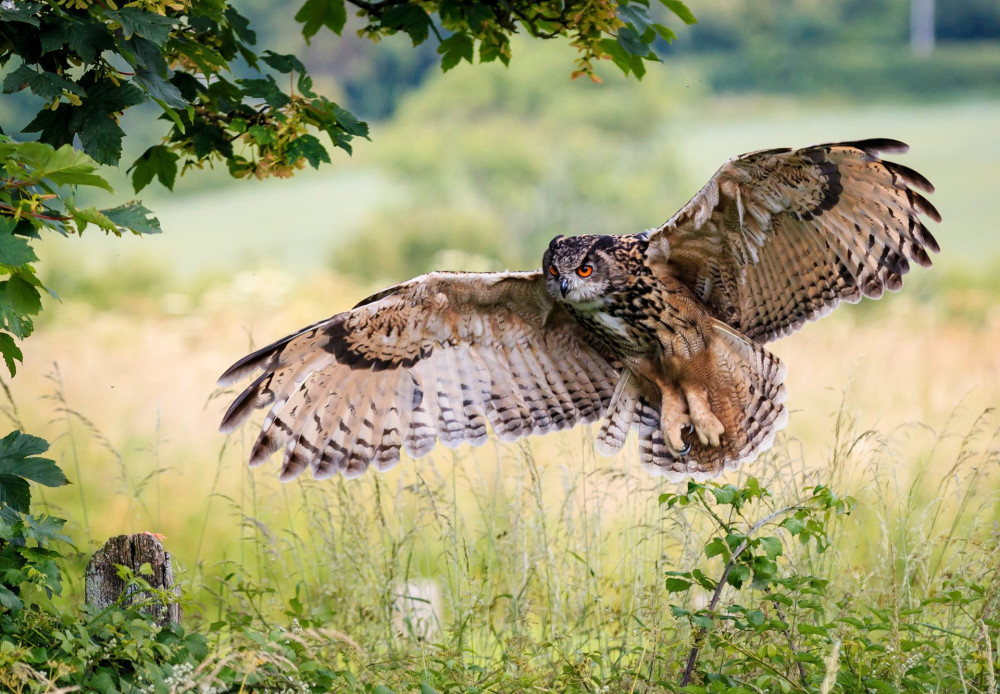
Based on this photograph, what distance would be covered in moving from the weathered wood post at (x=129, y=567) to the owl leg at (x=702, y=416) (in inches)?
73.8

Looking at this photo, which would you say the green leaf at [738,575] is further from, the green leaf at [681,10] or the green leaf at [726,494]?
the green leaf at [681,10]

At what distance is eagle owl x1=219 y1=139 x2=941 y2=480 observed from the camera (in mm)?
3297

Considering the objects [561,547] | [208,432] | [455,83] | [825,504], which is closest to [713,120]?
[455,83]

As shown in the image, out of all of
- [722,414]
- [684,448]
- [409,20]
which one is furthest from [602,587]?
[409,20]

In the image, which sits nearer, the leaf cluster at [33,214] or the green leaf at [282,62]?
the leaf cluster at [33,214]

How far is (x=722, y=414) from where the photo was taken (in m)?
3.72

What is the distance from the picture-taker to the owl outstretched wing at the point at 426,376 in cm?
346

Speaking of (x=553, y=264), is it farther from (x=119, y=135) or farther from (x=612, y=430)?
(x=119, y=135)

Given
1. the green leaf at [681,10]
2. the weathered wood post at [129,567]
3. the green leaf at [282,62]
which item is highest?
the green leaf at [282,62]

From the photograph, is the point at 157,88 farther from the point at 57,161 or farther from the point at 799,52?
the point at 799,52

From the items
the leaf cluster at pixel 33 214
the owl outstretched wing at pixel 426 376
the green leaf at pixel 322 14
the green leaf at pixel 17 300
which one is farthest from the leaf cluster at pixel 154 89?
the owl outstretched wing at pixel 426 376

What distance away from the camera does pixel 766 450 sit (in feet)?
11.9

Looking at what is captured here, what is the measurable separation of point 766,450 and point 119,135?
239 centimetres

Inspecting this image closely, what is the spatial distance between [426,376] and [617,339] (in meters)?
0.71
